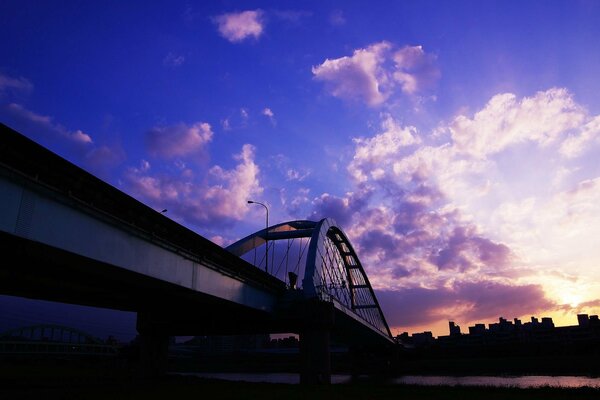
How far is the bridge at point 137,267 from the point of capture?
1580 centimetres

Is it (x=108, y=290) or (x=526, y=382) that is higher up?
(x=108, y=290)

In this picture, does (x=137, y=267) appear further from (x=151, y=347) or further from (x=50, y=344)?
(x=50, y=344)

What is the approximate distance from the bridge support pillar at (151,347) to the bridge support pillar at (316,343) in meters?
15.2

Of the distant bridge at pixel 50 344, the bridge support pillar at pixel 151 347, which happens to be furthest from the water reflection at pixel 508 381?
the distant bridge at pixel 50 344

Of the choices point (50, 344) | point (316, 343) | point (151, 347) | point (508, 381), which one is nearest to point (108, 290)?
point (316, 343)

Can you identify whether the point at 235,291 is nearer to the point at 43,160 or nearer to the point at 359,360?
the point at 43,160

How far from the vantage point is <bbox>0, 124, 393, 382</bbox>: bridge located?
15.8 metres

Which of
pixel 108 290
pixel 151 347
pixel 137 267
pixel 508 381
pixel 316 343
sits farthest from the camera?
pixel 508 381

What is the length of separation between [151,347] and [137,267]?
2884 cm

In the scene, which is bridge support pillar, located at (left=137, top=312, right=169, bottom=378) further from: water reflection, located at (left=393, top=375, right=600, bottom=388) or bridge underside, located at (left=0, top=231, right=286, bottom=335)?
water reflection, located at (left=393, top=375, right=600, bottom=388)

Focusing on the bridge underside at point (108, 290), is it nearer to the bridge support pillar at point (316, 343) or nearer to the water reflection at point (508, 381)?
the bridge support pillar at point (316, 343)

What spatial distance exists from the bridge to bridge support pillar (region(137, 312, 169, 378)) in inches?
3.9

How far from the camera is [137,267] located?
2130cm

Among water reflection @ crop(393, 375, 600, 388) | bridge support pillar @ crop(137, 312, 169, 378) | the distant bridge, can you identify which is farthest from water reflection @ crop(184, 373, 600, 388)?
the distant bridge
